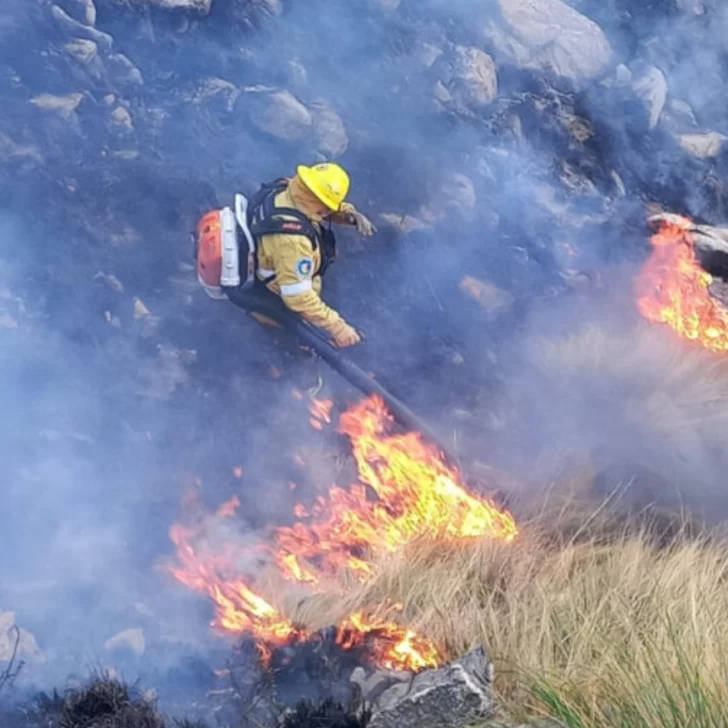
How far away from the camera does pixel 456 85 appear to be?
325 inches

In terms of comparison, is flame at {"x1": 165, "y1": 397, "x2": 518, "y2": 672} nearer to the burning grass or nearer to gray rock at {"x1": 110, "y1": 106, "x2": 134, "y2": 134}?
the burning grass

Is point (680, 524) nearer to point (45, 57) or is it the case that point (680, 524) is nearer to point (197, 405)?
point (197, 405)

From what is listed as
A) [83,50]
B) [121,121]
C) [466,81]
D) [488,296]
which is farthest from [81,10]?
[488,296]

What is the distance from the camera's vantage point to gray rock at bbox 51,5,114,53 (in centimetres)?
755

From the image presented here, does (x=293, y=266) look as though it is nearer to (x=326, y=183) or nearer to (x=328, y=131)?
(x=326, y=183)

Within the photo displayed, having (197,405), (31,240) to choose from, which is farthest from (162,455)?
(31,240)

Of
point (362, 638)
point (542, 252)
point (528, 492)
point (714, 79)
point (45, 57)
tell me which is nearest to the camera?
point (362, 638)

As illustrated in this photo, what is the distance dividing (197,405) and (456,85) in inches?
121

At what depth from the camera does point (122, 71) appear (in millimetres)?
7660

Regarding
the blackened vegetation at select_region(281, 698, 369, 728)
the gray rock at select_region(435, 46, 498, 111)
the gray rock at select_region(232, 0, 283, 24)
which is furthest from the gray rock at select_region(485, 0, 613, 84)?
the blackened vegetation at select_region(281, 698, 369, 728)

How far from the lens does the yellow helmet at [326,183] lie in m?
6.70

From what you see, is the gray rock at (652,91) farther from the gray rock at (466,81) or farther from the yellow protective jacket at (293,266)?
the yellow protective jacket at (293,266)

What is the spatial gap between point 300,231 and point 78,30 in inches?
90.2

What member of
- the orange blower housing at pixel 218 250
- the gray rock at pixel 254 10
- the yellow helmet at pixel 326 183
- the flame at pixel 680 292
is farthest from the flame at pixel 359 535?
the gray rock at pixel 254 10
